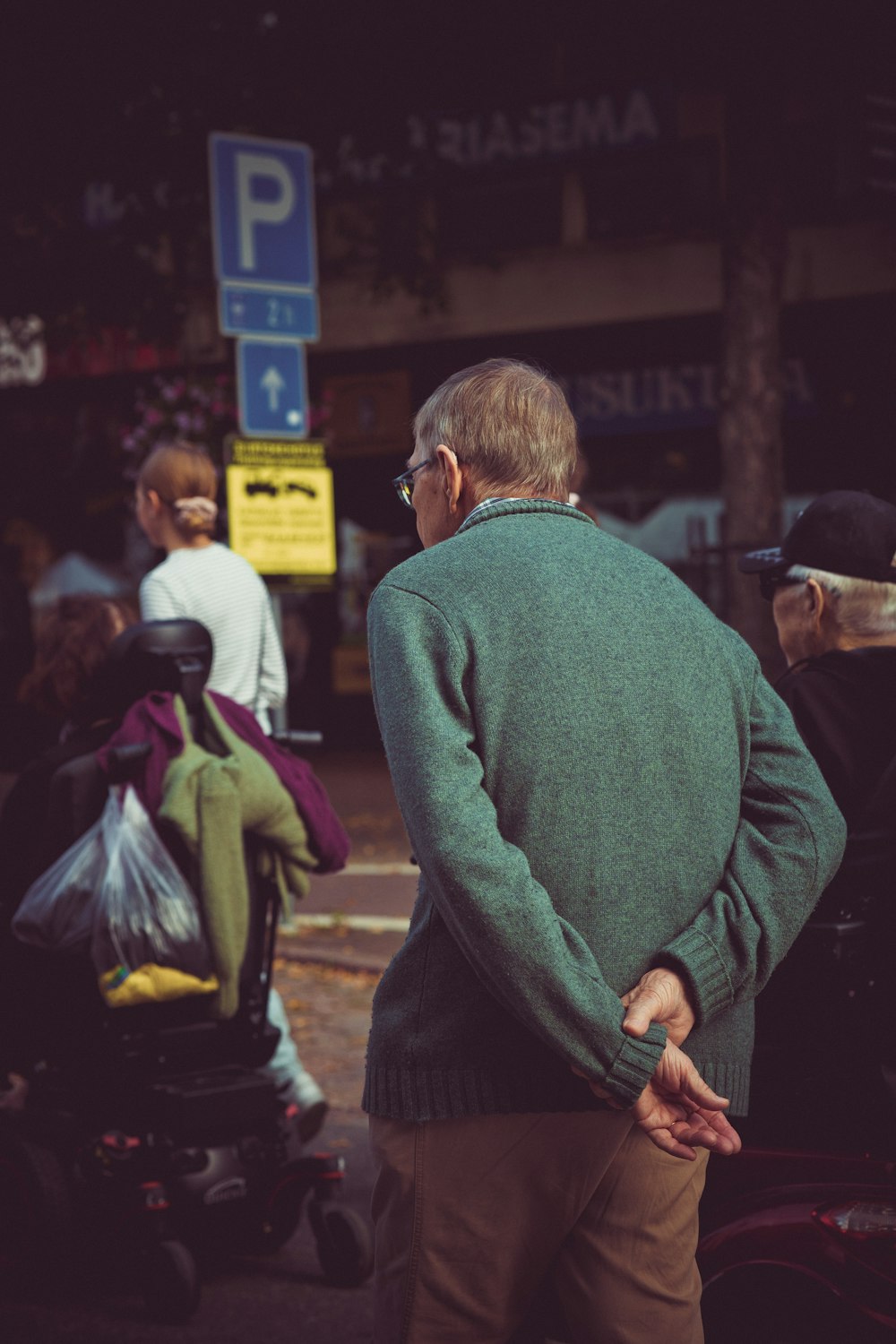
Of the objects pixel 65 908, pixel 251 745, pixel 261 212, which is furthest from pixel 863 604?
pixel 261 212

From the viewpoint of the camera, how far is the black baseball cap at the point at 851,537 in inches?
119

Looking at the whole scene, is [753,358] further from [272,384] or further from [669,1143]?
[669,1143]

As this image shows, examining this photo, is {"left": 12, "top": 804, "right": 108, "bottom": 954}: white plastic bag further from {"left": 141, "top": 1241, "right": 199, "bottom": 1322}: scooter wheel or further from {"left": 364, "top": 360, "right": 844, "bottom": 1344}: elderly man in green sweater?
{"left": 364, "top": 360, "right": 844, "bottom": 1344}: elderly man in green sweater

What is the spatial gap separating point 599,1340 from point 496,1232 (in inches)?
8.1

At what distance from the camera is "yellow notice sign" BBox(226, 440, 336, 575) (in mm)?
8344

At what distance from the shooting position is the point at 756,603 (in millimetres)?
10492

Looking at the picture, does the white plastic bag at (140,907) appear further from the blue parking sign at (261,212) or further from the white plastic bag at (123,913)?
the blue parking sign at (261,212)

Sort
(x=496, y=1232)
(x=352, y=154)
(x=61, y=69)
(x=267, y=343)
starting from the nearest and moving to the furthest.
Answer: (x=496, y=1232) < (x=267, y=343) < (x=61, y=69) < (x=352, y=154)

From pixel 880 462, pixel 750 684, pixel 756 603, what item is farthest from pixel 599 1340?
pixel 880 462

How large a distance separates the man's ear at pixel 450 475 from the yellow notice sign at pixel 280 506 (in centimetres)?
604

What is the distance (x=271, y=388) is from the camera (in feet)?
27.3

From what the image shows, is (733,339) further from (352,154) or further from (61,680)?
(61,680)

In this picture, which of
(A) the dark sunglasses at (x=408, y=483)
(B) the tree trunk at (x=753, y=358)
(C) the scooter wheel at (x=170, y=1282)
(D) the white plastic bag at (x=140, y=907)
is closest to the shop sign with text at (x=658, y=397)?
(B) the tree trunk at (x=753, y=358)

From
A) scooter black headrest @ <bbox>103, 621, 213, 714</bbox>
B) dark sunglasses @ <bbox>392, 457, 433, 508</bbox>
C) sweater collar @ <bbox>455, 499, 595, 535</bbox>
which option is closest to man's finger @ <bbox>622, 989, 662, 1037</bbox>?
sweater collar @ <bbox>455, 499, 595, 535</bbox>
